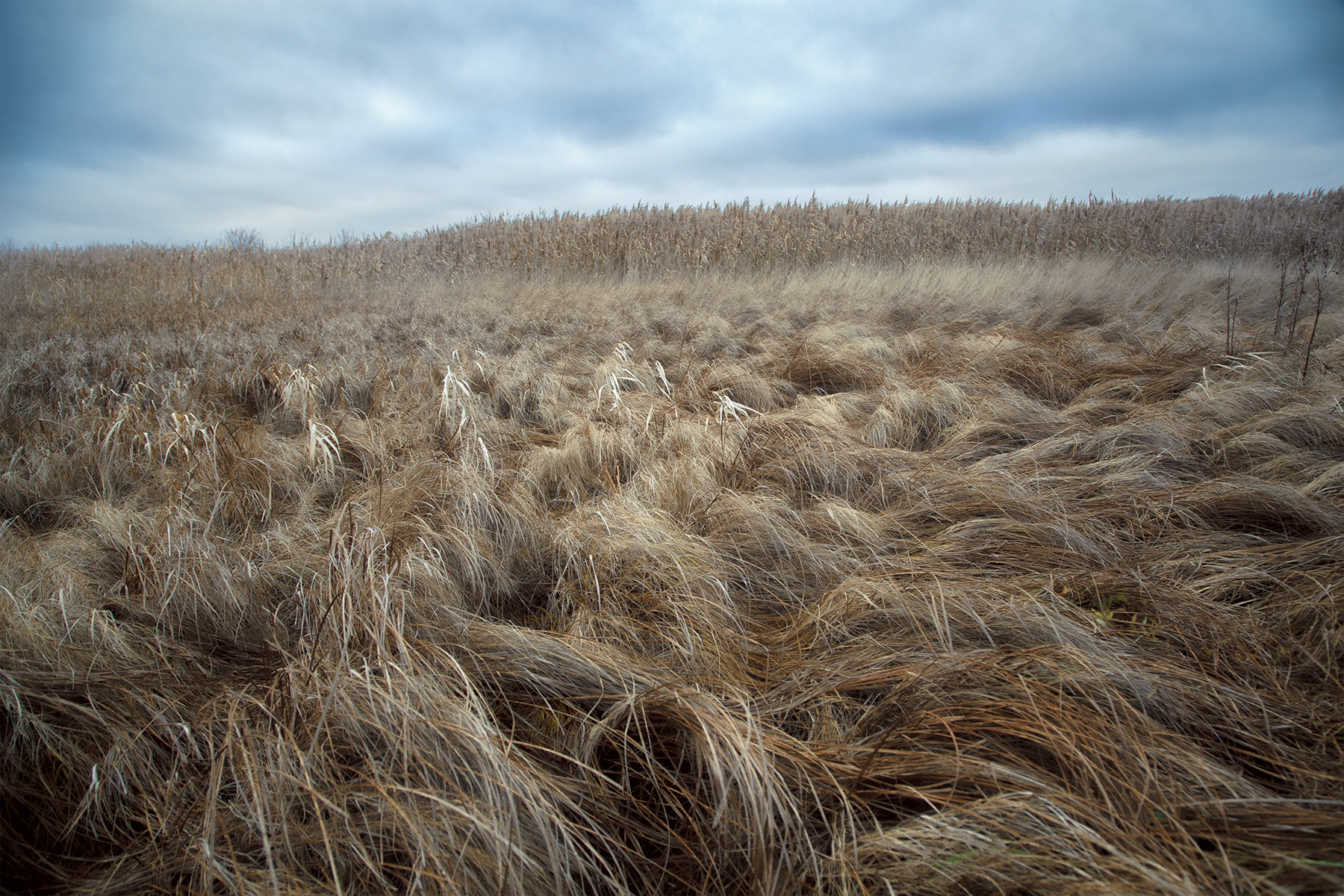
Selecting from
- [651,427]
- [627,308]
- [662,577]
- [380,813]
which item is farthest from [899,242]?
[380,813]

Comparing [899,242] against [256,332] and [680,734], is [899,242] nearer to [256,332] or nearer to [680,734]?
[256,332]

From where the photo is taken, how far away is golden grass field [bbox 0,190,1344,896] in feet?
3.04

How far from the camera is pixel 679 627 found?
4.90 ft

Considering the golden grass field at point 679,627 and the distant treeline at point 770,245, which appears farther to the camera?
the distant treeline at point 770,245

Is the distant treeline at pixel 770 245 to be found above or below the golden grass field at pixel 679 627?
above

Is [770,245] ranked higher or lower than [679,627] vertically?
higher

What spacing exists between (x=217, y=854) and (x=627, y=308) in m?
6.00

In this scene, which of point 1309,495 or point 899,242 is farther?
point 899,242

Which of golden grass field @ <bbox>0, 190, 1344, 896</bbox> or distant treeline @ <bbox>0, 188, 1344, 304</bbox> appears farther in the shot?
distant treeline @ <bbox>0, 188, 1344, 304</bbox>

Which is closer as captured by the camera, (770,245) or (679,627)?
(679,627)

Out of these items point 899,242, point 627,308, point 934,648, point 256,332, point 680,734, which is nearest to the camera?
point 680,734

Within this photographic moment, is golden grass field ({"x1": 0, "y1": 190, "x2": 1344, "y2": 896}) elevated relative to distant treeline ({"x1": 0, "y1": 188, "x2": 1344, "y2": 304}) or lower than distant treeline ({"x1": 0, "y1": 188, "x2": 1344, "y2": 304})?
lower

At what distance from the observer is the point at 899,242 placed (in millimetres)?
Answer: 9992

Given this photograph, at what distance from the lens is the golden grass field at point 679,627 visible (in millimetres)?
928
